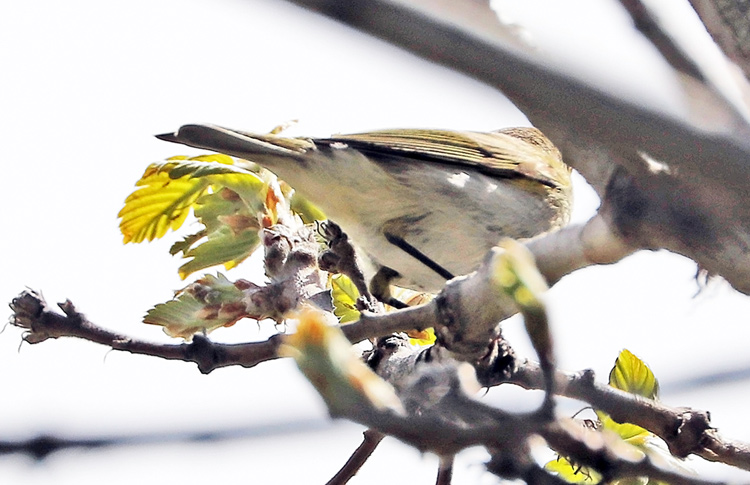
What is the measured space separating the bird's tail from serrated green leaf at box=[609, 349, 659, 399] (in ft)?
5.84

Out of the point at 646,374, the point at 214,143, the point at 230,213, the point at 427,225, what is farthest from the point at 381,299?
the point at 646,374

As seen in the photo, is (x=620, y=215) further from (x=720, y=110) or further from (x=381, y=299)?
(x=381, y=299)

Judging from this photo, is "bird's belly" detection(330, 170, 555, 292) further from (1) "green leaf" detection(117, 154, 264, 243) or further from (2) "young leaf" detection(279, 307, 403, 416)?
(2) "young leaf" detection(279, 307, 403, 416)

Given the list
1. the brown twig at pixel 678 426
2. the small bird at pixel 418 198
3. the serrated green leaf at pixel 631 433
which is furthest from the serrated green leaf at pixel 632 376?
the small bird at pixel 418 198

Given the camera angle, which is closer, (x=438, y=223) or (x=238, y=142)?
(x=238, y=142)

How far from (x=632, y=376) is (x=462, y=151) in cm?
198

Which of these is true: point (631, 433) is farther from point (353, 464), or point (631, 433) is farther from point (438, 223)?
point (438, 223)

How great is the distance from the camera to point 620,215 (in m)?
1.42

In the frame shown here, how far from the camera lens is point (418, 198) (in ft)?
13.6

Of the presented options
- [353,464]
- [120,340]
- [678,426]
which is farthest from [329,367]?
[353,464]

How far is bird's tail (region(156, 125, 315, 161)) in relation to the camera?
3375 millimetres

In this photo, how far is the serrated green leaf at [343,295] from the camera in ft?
12.2

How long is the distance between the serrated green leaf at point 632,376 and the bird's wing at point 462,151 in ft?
5.61

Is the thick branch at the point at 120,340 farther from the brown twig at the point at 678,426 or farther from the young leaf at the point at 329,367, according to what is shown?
the young leaf at the point at 329,367
